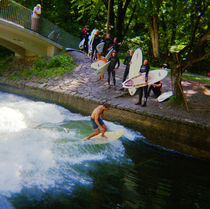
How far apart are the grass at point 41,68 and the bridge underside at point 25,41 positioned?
68 centimetres

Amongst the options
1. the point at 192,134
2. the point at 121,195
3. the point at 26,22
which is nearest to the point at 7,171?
the point at 121,195

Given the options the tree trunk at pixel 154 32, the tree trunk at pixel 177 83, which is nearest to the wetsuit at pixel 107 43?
the tree trunk at pixel 154 32

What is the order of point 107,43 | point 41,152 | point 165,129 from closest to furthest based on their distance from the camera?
point 41,152, point 165,129, point 107,43

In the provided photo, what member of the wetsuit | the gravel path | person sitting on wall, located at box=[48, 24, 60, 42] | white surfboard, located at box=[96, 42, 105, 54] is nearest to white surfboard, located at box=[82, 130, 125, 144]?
the gravel path

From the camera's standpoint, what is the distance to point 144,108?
838 cm

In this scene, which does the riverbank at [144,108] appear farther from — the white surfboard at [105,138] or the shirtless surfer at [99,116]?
the shirtless surfer at [99,116]

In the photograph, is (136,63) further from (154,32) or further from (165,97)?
(165,97)

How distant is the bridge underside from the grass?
68cm

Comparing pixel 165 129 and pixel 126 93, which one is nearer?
pixel 165 129

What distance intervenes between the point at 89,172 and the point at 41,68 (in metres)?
10.8

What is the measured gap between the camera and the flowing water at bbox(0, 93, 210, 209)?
173 inches

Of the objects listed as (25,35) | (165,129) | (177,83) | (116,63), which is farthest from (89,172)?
(25,35)

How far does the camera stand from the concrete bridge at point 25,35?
39.9 feet

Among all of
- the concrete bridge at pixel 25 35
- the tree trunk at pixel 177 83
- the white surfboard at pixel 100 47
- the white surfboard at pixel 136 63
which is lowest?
the tree trunk at pixel 177 83
